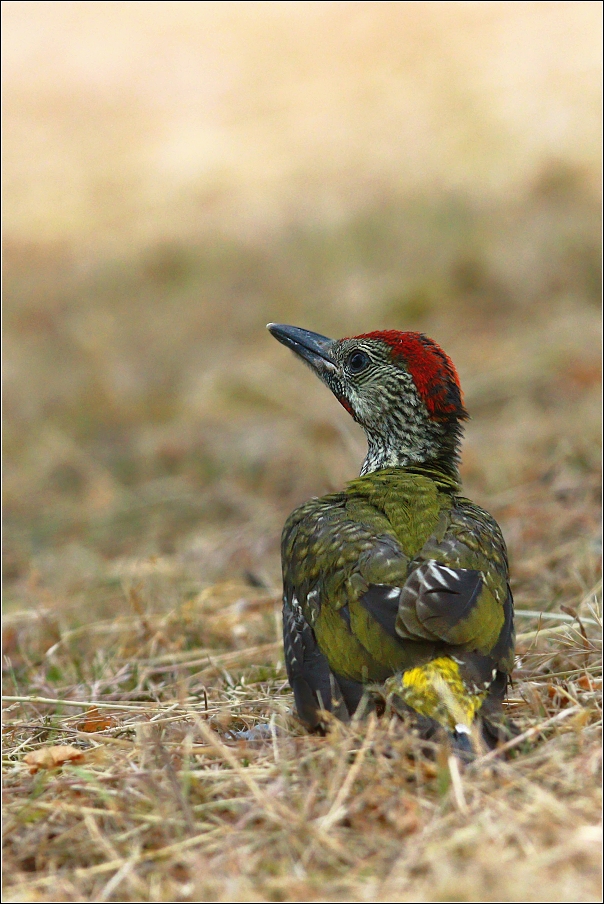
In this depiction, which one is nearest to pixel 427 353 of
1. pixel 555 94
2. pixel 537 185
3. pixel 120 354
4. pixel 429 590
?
pixel 429 590

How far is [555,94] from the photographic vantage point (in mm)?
15289

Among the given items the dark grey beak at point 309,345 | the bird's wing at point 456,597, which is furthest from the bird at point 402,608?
the dark grey beak at point 309,345

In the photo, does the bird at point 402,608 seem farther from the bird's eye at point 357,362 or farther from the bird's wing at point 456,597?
the bird's eye at point 357,362

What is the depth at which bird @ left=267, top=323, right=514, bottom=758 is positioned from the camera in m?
3.16

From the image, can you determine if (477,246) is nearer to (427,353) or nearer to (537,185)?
(537,185)

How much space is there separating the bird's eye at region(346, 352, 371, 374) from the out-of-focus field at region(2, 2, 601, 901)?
55.1 inches

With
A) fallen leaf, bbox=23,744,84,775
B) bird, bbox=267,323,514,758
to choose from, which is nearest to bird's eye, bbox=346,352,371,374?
bird, bbox=267,323,514,758

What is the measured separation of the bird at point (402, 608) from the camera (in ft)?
10.4

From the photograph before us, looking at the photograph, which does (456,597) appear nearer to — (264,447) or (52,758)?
(52,758)

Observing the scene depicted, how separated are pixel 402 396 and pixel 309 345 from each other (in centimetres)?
69

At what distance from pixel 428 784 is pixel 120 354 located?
33.7 feet

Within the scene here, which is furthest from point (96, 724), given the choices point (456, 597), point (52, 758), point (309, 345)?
point (309, 345)

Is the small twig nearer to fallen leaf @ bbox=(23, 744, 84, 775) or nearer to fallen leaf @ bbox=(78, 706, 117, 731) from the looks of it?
fallen leaf @ bbox=(23, 744, 84, 775)

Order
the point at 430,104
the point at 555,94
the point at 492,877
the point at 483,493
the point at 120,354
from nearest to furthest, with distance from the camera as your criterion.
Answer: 1. the point at 492,877
2. the point at 483,493
3. the point at 120,354
4. the point at 555,94
5. the point at 430,104
